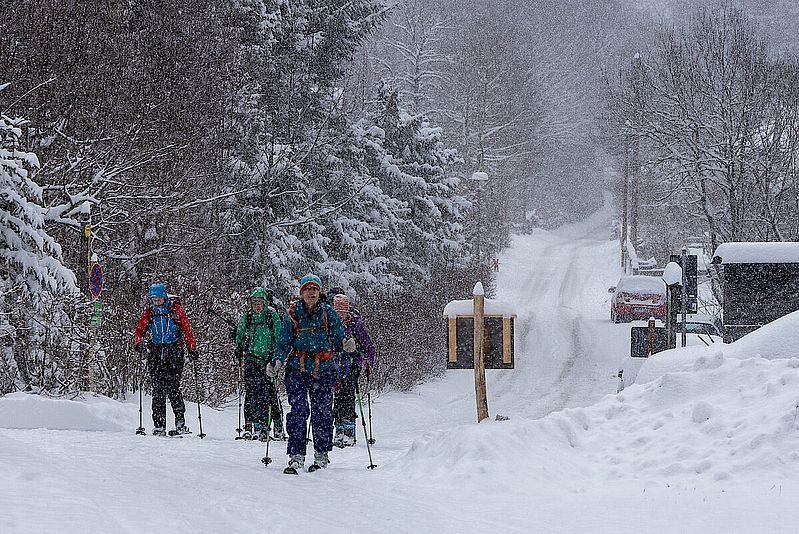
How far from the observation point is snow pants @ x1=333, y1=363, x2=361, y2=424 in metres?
10.6

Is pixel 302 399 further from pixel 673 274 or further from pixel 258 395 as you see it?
pixel 673 274

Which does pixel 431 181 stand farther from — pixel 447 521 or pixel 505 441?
pixel 447 521

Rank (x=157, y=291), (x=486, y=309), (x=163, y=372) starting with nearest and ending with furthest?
(x=486, y=309), (x=157, y=291), (x=163, y=372)

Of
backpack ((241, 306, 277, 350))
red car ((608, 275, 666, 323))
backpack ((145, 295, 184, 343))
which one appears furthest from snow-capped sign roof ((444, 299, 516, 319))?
red car ((608, 275, 666, 323))

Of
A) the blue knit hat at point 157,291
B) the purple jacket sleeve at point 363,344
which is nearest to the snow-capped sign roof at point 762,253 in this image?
the purple jacket sleeve at point 363,344

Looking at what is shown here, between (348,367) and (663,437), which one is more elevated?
(348,367)

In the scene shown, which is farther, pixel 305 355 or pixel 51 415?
pixel 51 415

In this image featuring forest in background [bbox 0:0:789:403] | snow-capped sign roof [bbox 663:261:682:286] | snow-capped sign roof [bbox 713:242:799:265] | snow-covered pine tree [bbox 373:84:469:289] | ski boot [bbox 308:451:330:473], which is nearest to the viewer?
ski boot [bbox 308:451:330:473]

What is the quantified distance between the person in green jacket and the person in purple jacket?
0.67m

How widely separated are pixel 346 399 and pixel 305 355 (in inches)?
112

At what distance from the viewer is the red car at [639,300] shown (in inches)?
1340

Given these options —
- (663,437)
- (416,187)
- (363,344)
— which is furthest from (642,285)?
(663,437)

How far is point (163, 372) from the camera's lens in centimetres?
1074

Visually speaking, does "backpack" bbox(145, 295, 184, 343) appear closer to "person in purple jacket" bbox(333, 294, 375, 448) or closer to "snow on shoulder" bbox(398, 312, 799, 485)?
"person in purple jacket" bbox(333, 294, 375, 448)
